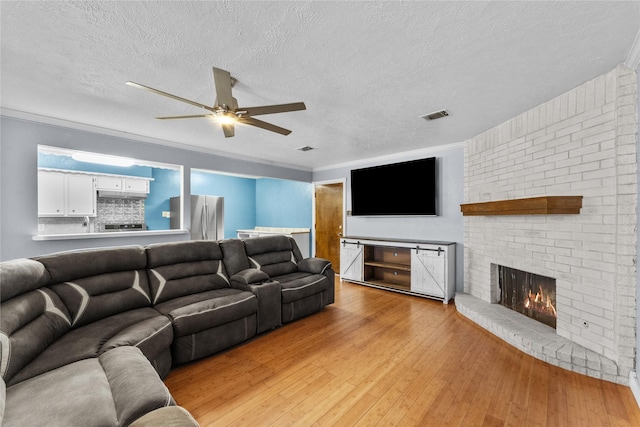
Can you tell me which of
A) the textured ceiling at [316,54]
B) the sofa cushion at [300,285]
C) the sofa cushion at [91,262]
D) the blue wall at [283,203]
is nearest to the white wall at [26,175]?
the textured ceiling at [316,54]

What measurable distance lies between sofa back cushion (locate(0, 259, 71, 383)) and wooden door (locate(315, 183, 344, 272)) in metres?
4.81

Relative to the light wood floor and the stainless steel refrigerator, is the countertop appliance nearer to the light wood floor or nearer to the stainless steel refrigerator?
the stainless steel refrigerator

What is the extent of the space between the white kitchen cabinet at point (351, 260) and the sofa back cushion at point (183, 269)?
2.65 metres

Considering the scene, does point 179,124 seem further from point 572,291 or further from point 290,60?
point 572,291

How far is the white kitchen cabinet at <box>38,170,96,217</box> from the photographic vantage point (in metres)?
4.71

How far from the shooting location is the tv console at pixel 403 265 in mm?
4062

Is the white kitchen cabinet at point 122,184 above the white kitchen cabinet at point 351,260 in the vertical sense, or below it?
above

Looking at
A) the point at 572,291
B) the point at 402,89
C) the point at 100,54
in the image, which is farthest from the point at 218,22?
the point at 572,291

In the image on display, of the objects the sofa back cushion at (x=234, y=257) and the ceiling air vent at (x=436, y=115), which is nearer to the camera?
the ceiling air vent at (x=436, y=115)

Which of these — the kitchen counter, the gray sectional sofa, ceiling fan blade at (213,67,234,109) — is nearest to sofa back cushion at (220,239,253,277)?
the gray sectional sofa

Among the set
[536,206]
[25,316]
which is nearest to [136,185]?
[25,316]

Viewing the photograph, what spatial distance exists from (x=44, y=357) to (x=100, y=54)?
2.03m

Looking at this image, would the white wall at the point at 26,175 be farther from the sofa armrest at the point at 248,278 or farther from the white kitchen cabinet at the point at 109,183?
the white kitchen cabinet at the point at 109,183

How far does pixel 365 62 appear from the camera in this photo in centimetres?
201
